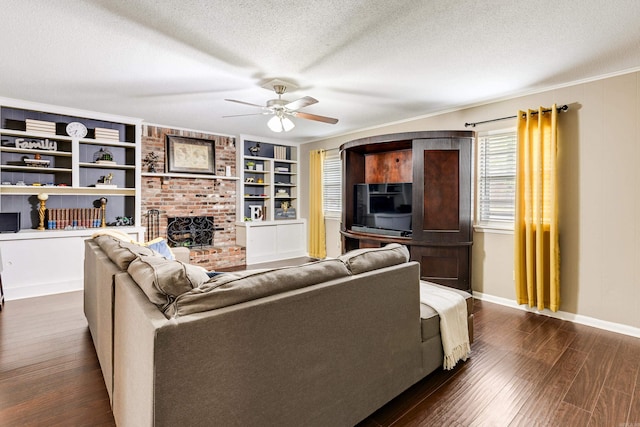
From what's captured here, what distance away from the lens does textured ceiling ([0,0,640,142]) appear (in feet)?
7.01

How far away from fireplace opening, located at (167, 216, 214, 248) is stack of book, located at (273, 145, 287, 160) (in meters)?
1.83

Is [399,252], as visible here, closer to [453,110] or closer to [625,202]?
[625,202]

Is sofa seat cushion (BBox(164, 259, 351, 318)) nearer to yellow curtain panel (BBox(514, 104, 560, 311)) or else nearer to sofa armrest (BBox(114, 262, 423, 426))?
sofa armrest (BBox(114, 262, 423, 426))

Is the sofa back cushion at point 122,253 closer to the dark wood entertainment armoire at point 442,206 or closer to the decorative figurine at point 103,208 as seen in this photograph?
the decorative figurine at point 103,208

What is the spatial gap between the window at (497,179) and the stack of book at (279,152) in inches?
154

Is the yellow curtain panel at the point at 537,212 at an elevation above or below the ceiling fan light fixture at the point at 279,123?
below

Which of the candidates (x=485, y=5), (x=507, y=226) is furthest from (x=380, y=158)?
(x=485, y=5)

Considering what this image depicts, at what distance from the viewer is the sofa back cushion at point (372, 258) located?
1.88m

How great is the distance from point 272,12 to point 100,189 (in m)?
3.98

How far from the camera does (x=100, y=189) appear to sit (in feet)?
15.6

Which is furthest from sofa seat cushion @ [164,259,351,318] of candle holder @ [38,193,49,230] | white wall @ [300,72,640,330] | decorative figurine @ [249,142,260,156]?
decorative figurine @ [249,142,260,156]

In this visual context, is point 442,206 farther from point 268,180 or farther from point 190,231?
point 190,231

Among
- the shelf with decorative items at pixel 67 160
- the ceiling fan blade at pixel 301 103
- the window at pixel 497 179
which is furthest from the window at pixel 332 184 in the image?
the shelf with decorative items at pixel 67 160

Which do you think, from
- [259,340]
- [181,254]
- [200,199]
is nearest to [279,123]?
[181,254]
